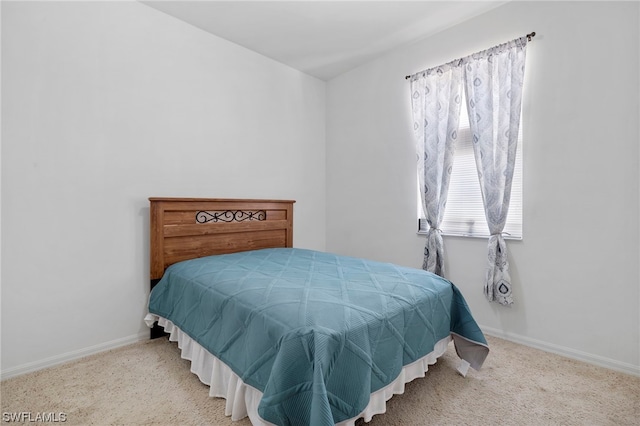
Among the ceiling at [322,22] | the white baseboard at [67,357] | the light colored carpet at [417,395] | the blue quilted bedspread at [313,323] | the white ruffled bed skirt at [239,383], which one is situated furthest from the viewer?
the ceiling at [322,22]

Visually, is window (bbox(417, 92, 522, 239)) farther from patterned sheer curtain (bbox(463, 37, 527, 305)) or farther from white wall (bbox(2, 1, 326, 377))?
white wall (bbox(2, 1, 326, 377))

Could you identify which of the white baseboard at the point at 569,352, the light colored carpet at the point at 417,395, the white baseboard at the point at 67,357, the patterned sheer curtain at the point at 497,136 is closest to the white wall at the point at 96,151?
the white baseboard at the point at 67,357

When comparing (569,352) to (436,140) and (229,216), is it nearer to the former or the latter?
(436,140)

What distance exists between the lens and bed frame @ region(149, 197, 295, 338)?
2.38 metres

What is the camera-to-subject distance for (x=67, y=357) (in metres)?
2.13

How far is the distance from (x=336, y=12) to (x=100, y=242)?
8.51 feet

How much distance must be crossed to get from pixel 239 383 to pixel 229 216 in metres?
1.72

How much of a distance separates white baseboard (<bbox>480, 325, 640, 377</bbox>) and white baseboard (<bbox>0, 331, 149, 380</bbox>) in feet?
9.34

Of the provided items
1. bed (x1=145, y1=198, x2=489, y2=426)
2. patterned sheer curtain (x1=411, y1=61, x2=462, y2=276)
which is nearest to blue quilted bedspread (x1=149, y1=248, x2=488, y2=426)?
bed (x1=145, y1=198, x2=489, y2=426)

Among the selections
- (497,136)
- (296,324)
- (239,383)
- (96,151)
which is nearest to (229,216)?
(96,151)

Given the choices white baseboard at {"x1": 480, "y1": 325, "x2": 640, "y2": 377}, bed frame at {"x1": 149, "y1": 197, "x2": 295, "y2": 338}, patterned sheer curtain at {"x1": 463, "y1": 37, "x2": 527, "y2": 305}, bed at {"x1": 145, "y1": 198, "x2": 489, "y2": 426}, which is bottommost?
white baseboard at {"x1": 480, "y1": 325, "x2": 640, "y2": 377}

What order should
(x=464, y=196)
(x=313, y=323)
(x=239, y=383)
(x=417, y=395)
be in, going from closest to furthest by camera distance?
(x=313, y=323), (x=239, y=383), (x=417, y=395), (x=464, y=196)

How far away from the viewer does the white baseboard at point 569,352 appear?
6.52 ft

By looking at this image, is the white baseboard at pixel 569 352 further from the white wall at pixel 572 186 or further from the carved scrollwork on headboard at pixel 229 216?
the carved scrollwork on headboard at pixel 229 216
